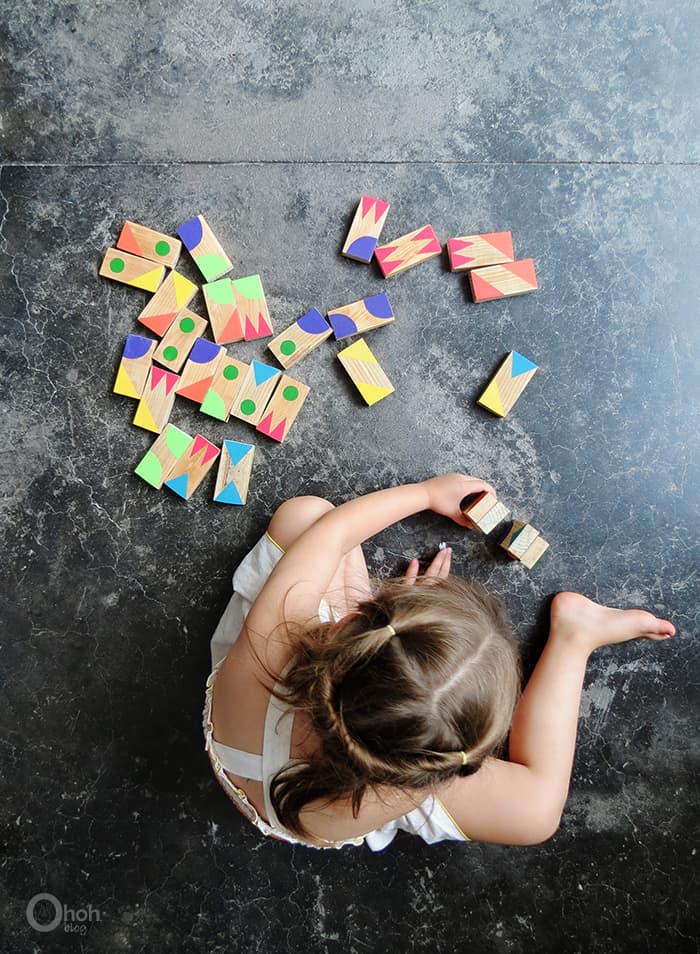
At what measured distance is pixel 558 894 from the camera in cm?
134

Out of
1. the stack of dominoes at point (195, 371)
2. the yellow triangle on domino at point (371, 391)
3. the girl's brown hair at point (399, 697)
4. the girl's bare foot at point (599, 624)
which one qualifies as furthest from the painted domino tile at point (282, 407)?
the girl's bare foot at point (599, 624)

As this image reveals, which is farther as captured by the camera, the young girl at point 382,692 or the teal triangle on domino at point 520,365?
the teal triangle on domino at point 520,365

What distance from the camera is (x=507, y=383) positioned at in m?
1.36

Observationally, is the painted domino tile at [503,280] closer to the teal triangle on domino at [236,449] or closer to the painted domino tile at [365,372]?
the painted domino tile at [365,372]

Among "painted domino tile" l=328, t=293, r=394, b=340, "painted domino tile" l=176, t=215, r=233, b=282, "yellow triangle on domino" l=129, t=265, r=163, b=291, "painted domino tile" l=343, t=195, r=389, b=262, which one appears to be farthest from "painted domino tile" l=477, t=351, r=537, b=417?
"yellow triangle on domino" l=129, t=265, r=163, b=291

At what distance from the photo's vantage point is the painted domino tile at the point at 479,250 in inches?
53.7

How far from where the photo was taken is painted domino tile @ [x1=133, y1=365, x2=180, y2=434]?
4.48 feet

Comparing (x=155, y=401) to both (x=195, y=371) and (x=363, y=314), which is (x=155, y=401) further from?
(x=363, y=314)

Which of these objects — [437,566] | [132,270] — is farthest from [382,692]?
[132,270]

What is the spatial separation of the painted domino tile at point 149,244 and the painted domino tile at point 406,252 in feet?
1.27

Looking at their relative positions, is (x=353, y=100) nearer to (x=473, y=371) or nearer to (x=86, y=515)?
(x=473, y=371)

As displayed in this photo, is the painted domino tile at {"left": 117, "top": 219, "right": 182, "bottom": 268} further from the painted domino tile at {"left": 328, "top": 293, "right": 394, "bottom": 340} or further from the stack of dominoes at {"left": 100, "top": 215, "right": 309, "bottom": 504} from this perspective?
the painted domino tile at {"left": 328, "top": 293, "right": 394, "bottom": 340}

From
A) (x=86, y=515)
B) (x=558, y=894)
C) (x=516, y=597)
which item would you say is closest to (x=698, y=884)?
(x=558, y=894)

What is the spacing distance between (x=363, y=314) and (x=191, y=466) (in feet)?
1.42
